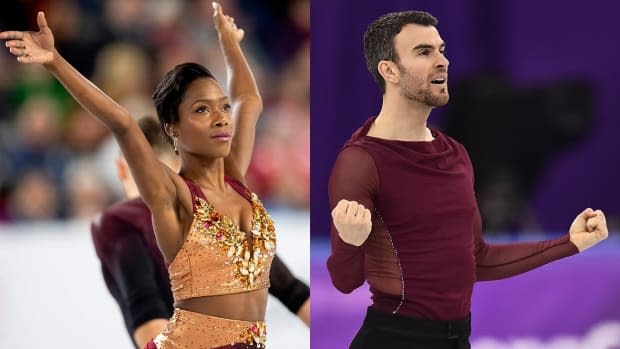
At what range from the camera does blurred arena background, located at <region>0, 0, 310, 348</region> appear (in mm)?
5340

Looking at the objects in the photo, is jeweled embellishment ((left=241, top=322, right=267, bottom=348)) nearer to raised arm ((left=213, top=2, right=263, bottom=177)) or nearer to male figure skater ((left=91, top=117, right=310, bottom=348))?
raised arm ((left=213, top=2, right=263, bottom=177))

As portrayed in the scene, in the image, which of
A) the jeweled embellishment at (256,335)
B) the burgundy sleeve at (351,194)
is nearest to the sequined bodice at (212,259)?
the jeweled embellishment at (256,335)

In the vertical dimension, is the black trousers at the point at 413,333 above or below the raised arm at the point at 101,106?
below

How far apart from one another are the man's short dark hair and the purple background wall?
3.91 ft

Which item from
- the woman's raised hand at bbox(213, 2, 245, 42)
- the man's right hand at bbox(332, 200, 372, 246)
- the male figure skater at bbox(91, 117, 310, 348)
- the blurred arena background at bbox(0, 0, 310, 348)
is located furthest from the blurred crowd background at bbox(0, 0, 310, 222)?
the man's right hand at bbox(332, 200, 372, 246)

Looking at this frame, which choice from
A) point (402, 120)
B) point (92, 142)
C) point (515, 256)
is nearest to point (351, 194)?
point (402, 120)

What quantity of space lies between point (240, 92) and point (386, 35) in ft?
2.90

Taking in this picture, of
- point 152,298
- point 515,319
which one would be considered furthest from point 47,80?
point 515,319

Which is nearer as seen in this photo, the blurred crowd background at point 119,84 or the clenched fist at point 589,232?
the clenched fist at point 589,232

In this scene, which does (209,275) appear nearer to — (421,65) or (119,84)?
(421,65)

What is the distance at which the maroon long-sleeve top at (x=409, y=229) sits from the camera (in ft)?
10.4

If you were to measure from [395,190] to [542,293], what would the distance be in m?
1.83

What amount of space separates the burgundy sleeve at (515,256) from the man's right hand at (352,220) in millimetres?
605

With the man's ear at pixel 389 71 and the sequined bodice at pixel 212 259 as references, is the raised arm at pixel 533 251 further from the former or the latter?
the sequined bodice at pixel 212 259
